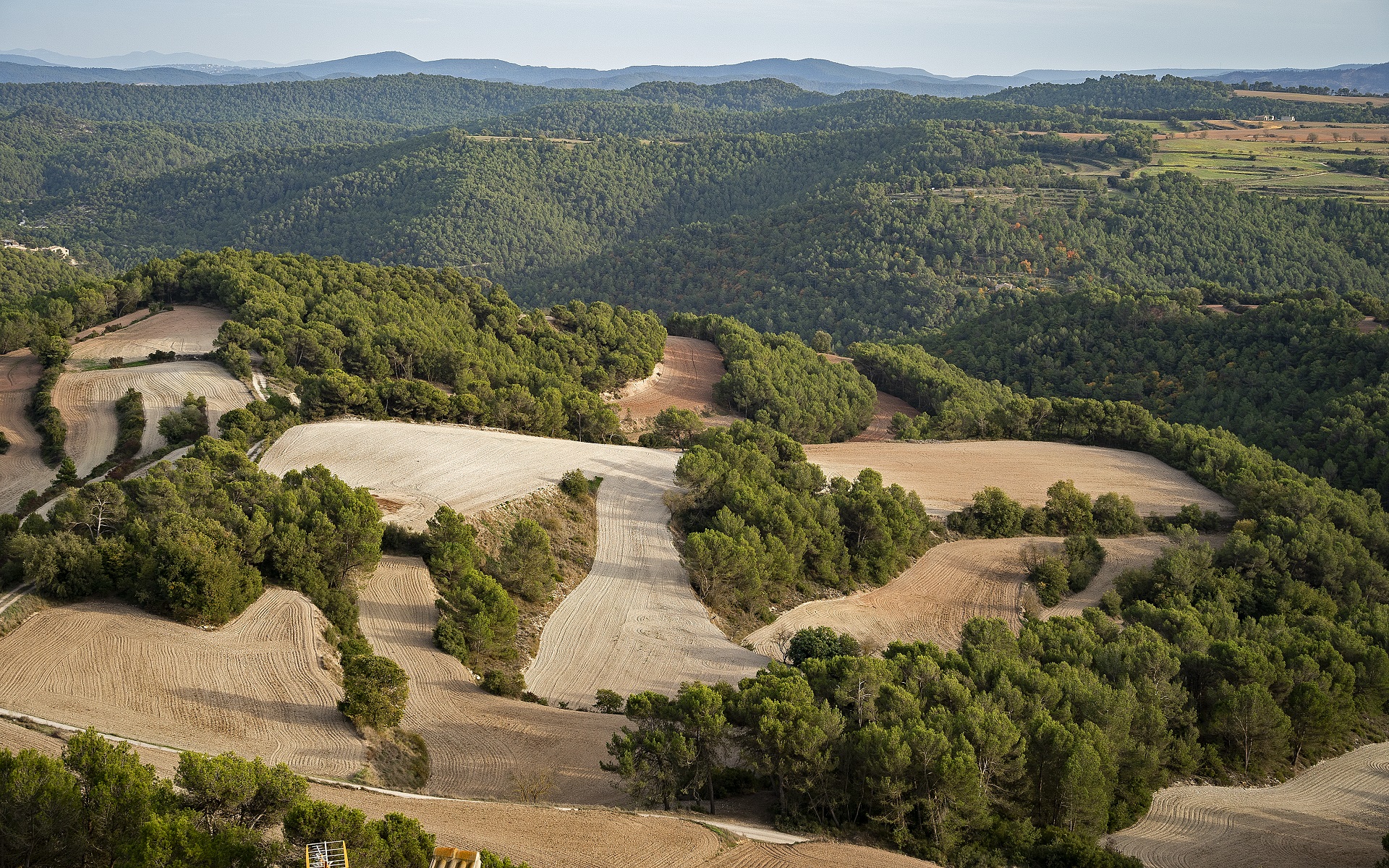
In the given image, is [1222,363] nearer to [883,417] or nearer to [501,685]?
[883,417]

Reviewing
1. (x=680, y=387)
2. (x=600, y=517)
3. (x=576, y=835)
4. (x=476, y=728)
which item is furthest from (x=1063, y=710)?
(x=680, y=387)

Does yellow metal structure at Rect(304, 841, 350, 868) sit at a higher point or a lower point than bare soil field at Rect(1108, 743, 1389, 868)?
higher

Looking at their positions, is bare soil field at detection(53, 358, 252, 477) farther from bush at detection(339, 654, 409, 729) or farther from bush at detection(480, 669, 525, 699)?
bush at detection(339, 654, 409, 729)

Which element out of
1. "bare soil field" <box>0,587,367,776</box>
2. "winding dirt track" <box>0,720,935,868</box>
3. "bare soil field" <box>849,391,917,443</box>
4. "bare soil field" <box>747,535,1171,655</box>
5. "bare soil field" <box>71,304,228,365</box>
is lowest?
"bare soil field" <box>747,535,1171,655</box>

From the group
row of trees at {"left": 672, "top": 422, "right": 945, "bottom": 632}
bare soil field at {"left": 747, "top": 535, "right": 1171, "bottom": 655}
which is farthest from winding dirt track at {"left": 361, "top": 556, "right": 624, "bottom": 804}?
bare soil field at {"left": 747, "top": 535, "right": 1171, "bottom": 655}

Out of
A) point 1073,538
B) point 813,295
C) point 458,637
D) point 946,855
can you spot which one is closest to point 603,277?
point 813,295

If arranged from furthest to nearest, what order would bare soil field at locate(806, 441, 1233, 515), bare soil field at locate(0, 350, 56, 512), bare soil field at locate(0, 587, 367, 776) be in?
bare soil field at locate(806, 441, 1233, 515) < bare soil field at locate(0, 350, 56, 512) < bare soil field at locate(0, 587, 367, 776)
